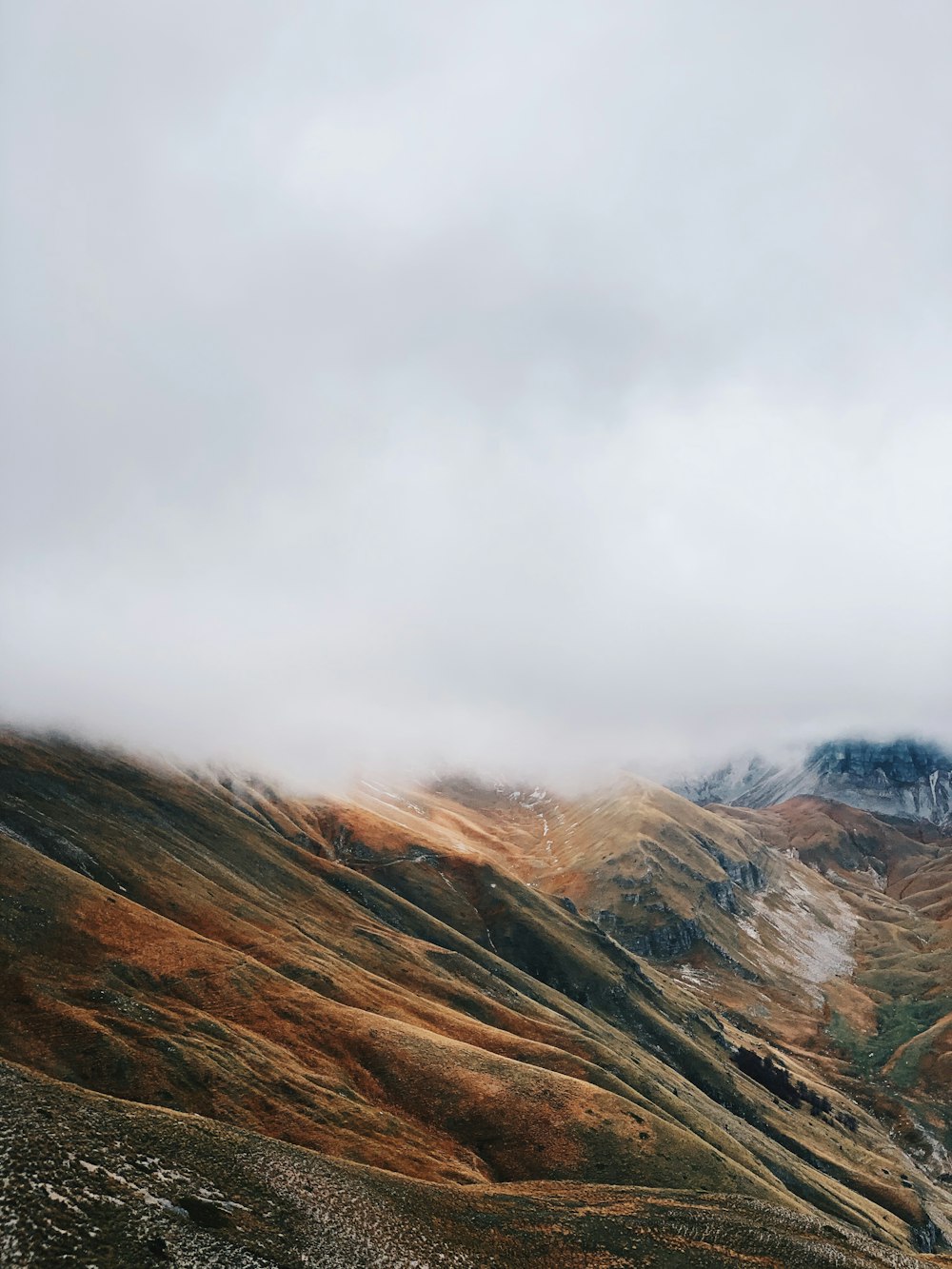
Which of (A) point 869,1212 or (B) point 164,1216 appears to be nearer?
(B) point 164,1216

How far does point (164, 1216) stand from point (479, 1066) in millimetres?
78444

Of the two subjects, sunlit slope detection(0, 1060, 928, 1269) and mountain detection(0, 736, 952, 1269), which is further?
mountain detection(0, 736, 952, 1269)

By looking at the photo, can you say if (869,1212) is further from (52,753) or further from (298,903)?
(52,753)

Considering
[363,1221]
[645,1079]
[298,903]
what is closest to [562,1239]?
[363,1221]

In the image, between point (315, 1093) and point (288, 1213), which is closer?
point (288, 1213)

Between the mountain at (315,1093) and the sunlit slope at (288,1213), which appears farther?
the mountain at (315,1093)

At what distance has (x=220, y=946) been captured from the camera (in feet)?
377

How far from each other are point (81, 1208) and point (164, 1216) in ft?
17.4

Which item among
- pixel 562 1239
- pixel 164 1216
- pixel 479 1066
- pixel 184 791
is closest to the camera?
pixel 164 1216

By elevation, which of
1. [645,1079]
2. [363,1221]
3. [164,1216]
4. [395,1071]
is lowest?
[645,1079]

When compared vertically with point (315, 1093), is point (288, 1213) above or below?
above

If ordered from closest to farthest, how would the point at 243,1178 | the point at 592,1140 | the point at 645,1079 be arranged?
the point at 243,1178, the point at 592,1140, the point at 645,1079

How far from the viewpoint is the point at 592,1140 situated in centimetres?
9938

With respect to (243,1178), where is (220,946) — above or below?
below
